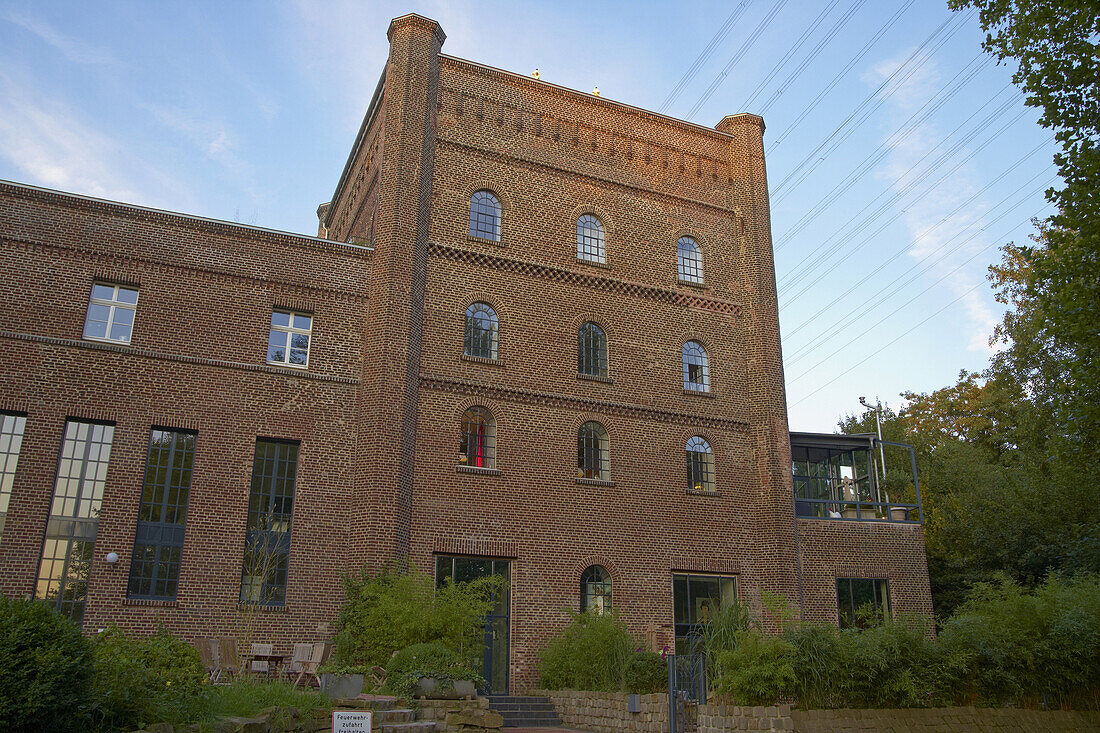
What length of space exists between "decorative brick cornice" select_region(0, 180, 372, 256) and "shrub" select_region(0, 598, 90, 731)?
45.0 feet

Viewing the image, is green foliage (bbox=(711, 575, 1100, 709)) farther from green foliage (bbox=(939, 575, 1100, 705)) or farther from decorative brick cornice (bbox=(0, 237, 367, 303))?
decorative brick cornice (bbox=(0, 237, 367, 303))

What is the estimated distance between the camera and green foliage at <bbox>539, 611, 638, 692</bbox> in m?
16.4

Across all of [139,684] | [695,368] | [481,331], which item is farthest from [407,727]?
[695,368]

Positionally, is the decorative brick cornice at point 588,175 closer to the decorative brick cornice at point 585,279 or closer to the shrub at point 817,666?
the decorative brick cornice at point 585,279

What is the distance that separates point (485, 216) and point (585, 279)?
3.22m

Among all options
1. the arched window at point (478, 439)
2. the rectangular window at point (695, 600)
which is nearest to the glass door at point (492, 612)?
the arched window at point (478, 439)

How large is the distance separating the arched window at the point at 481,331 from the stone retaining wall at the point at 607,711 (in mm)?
8231

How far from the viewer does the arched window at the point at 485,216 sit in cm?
2275

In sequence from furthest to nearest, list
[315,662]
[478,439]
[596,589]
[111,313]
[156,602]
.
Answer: [596,589], [478,439], [111,313], [156,602], [315,662]

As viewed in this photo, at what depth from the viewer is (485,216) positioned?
23.0m

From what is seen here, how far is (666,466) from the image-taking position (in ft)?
74.9

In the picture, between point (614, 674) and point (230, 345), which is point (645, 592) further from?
point (230, 345)

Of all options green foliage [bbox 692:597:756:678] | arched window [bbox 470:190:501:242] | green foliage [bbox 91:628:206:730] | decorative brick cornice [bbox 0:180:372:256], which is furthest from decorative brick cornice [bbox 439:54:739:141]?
green foliage [bbox 91:628:206:730]

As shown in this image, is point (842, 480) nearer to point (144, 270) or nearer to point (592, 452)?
point (592, 452)
